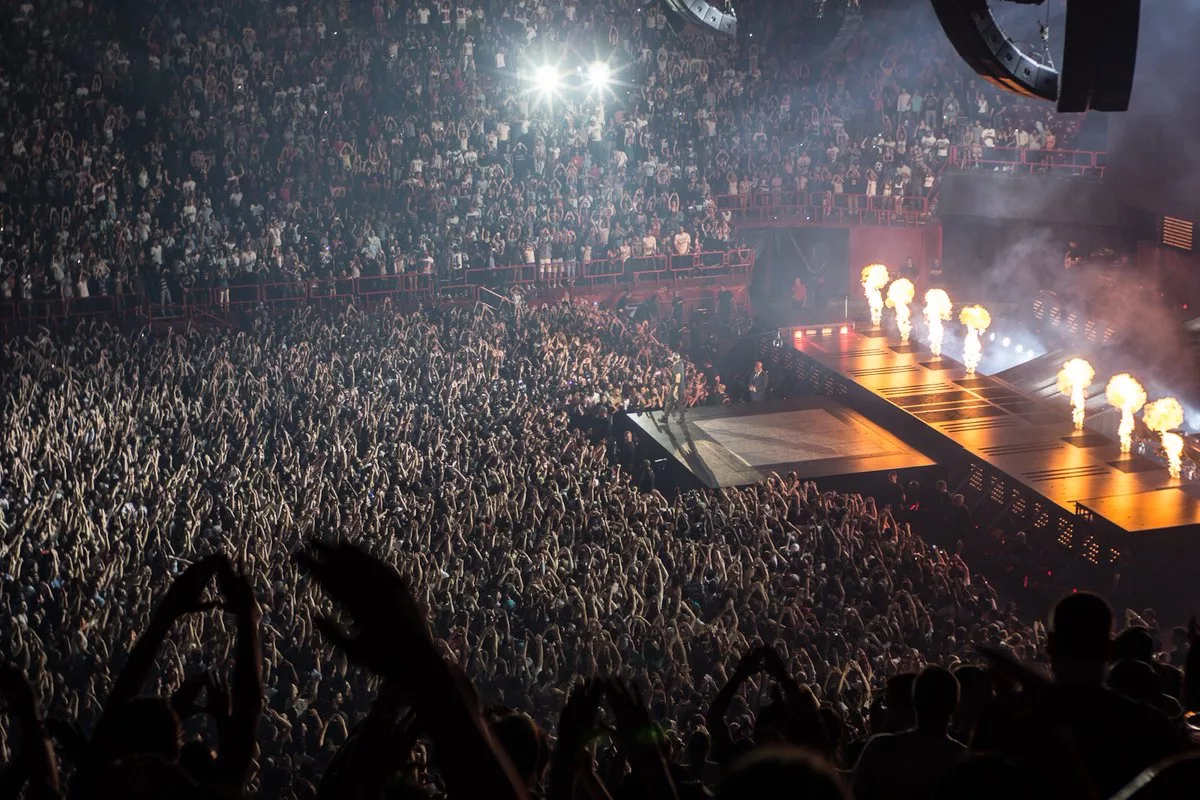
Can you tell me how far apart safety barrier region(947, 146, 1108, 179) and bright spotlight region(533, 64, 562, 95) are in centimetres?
916

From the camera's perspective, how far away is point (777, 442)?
719 inches

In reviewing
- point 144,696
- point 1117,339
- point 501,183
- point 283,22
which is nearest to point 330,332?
point 501,183

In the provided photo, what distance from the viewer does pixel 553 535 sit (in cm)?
1125

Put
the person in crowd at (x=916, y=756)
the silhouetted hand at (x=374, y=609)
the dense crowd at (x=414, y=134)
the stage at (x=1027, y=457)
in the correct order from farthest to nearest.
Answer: the dense crowd at (x=414, y=134)
the stage at (x=1027, y=457)
the person in crowd at (x=916, y=756)
the silhouetted hand at (x=374, y=609)

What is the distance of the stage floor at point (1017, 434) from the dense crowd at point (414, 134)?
23.4 feet

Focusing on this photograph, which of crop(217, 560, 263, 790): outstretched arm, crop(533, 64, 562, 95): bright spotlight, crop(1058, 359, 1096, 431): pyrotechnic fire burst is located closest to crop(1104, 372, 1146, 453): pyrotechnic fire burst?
crop(1058, 359, 1096, 431): pyrotechnic fire burst

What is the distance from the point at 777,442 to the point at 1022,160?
1183 cm

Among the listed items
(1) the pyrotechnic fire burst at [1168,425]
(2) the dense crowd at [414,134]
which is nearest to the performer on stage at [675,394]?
(1) the pyrotechnic fire burst at [1168,425]

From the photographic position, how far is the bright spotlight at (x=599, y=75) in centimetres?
2997

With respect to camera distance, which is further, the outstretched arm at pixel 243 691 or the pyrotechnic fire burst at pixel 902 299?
the pyrotechnic fire burst at pixel 902 299

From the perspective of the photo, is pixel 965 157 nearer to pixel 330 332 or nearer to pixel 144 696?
pixel 330 332

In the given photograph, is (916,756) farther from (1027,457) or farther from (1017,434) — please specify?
(1017,434)

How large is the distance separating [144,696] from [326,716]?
5101 mm

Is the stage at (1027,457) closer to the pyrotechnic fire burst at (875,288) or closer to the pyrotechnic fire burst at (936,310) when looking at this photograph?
the pyrotechnic fire burst at (936,310)
